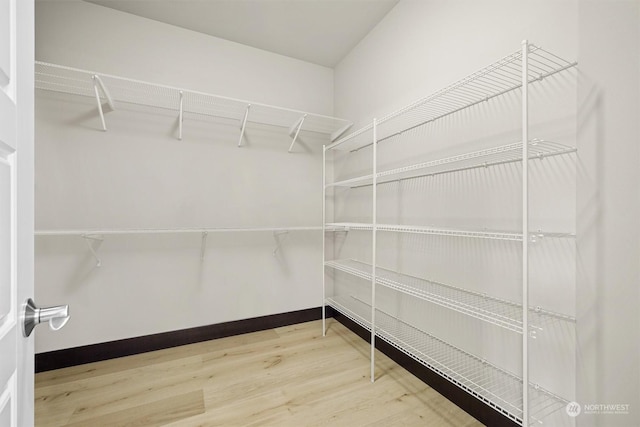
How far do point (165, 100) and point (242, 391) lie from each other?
203 cm

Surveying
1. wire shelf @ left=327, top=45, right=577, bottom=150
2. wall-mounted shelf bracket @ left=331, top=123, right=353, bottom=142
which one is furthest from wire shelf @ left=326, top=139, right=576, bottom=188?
wall-mounted shelf bracket @ left=331, top=123, right=353, bottom=142

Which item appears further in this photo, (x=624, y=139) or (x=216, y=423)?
(x=216, y=423)

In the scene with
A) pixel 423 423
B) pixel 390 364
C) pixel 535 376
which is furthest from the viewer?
pixel 390 364

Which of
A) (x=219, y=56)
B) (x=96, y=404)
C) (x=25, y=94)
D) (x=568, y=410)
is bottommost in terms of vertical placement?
(x=96, y=404)

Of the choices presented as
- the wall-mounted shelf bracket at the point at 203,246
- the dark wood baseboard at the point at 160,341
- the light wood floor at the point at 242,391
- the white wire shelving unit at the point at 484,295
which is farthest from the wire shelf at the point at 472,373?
the wall-mounted shelf bracket at the point at 203,246

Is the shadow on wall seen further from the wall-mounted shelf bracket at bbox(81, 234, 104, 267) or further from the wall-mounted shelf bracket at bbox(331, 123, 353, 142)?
the wall-mounted shelf bracket at bbox(81, 234, 104, 267)

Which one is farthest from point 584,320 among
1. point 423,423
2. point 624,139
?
point 423,423

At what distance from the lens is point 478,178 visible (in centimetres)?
134

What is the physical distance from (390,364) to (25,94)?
6.80ft

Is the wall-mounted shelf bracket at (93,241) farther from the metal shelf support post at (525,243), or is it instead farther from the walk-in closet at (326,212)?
the metal shelf support post at (525,243)

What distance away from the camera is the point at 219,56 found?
86.6 inches

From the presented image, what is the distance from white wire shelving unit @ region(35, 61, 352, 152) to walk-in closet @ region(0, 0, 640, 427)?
0.05 feet

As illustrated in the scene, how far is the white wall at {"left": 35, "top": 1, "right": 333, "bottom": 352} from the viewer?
1748mm

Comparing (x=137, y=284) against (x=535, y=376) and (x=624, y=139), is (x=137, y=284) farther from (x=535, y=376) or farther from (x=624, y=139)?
(x=624, y=139)
